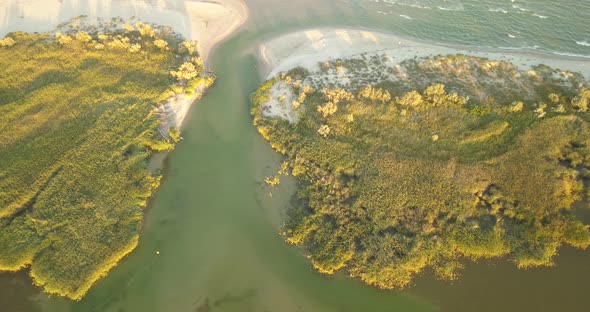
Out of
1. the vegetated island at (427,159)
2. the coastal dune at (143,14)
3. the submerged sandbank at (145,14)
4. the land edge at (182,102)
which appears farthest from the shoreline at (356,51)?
the coastal dune at (143,14)

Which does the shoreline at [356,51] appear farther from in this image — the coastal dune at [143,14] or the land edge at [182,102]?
the coastal dune at [143,14]

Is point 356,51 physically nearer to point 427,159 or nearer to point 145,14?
point 427,159

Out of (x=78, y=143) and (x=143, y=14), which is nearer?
(x=78, y=143)

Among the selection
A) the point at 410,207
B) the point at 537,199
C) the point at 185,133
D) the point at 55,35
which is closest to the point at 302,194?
the point at 410,207

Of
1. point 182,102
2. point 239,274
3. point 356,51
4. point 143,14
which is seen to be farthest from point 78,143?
point 356,51

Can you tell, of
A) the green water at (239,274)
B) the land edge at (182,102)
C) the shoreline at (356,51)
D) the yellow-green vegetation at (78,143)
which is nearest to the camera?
the green water at (239,274)
